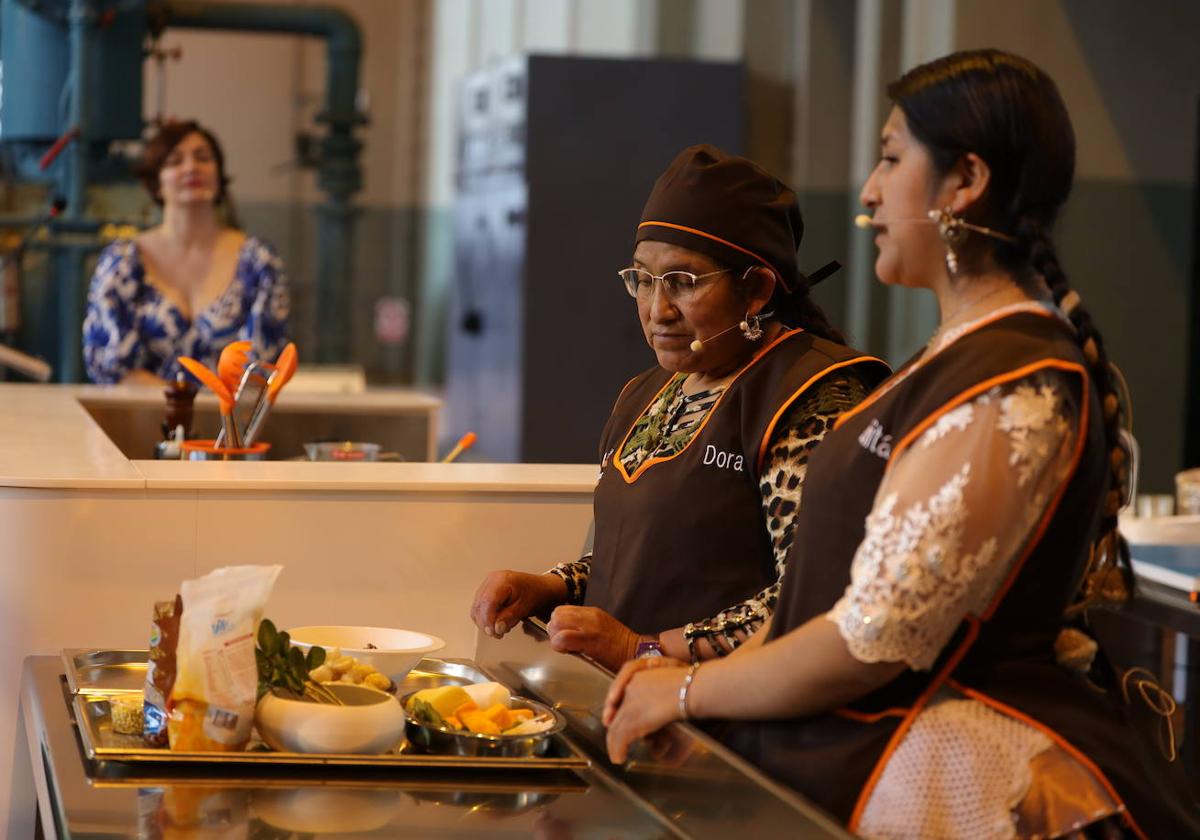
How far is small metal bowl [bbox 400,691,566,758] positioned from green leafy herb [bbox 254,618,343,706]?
87mm

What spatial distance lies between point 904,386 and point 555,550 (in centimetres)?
96

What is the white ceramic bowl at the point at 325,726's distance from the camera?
1413 mm

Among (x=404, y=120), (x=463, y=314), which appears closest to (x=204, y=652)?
(x=463, y=314)

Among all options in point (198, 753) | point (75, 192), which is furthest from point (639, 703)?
point (75, 192)

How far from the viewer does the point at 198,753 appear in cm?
140

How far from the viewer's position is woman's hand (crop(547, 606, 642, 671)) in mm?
1740

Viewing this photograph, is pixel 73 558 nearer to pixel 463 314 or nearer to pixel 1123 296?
pixel 1123 296

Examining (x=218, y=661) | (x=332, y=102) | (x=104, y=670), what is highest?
(x=332, y=102)

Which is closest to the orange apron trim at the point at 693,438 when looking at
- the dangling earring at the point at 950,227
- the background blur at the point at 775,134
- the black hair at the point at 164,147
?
the dangling earring at the point at 950,227

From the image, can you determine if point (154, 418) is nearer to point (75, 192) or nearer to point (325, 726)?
point (325, 726)

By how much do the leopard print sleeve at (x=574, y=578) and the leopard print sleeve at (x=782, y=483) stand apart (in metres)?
0.28

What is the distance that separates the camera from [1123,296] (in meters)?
6.32

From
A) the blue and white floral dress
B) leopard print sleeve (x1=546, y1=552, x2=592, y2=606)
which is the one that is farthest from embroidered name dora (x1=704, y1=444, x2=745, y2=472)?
the blue and white floral dress

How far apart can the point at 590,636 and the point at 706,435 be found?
0.27m
